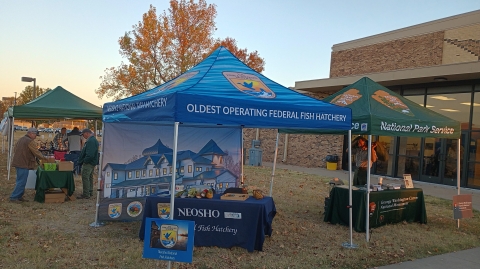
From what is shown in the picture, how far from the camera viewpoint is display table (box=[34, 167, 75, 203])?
29.6ft

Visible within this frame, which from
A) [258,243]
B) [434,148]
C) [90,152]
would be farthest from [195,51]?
[258,243]

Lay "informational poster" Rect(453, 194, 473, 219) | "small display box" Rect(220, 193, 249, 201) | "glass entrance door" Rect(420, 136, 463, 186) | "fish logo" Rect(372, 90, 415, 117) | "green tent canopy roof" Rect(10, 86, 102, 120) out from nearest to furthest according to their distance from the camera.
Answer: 1. "small display box" Rect(220, 193, 249, 201)
2. "fish logo" Rect(372, 90, 415, 117)
3. "informational poster" Rect(453, 194, 473, 219)
4. "green tent canopy roof" Rect(10, 86, 102, 120)
5. "glass entrance door" Rect(420, 136, 463, 186)

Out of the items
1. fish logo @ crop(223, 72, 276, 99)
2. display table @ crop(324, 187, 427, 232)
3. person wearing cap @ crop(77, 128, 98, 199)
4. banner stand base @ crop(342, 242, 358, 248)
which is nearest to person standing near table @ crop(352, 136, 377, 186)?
display table @ crop(324, 187, 427, 232)

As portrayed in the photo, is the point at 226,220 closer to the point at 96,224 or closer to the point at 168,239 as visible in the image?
the point at 168,239

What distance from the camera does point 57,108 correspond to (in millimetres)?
11680

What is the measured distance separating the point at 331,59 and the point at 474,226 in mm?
17460

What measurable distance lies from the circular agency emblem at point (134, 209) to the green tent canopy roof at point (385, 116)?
11.7ft

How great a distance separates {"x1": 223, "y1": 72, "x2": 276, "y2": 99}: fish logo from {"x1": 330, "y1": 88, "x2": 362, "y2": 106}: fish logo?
2.07m

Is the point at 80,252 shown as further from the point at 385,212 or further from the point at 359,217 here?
the point at 385,212

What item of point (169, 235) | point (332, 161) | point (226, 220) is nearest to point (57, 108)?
point (226, 220)

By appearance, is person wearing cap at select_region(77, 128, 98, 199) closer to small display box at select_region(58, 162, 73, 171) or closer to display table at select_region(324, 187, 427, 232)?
small display box at select_region(58, 162, 73, 171)

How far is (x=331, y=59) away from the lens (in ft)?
80.8

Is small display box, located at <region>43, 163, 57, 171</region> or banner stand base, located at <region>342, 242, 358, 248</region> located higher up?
small display box, located at <region>43, 163, 57, 171</region>

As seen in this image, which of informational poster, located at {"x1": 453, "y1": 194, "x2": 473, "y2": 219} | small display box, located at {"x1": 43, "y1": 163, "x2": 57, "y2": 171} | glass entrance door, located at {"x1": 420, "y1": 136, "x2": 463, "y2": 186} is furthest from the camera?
glass entrance door, located at {"x1": 420, "y1": 136, "x2": 463, "y2": 186}
